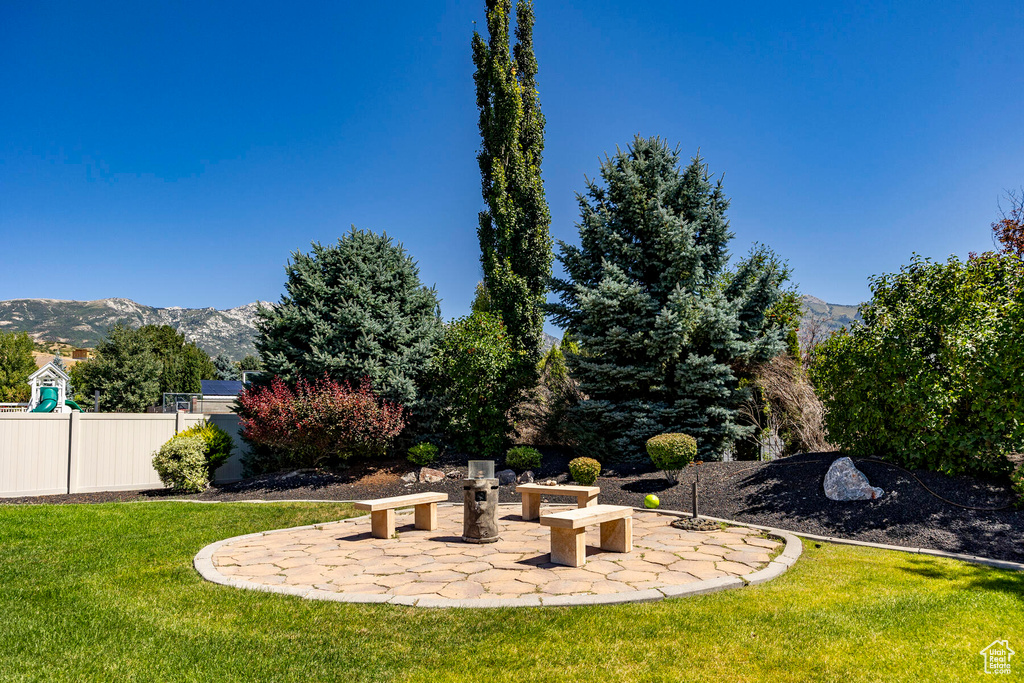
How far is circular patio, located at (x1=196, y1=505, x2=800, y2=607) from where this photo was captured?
195 inches

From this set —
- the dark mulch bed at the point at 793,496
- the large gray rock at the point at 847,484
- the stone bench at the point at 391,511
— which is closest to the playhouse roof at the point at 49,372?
the dark mulch bed at the point at 793,496

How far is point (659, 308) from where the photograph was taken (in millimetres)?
13281

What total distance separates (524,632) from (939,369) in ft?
25.1

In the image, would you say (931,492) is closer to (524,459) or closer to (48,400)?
(524,459)

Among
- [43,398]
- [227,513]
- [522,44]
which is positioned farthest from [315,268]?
[43,398]

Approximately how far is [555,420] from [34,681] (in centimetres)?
1193

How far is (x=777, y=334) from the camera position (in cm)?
1362

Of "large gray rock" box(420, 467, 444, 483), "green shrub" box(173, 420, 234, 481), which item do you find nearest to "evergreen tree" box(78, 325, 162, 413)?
"green shrub" box(173, 420, 234, 481)

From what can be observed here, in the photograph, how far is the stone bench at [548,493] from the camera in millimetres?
8422

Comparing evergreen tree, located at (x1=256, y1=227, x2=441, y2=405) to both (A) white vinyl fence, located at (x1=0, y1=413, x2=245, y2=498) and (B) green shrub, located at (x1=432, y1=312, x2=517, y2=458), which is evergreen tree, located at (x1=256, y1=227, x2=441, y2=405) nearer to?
(B) green shrub, located at (x1=432, y1=312, x2=517, y2=458)

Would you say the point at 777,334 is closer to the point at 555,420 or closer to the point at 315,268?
the point at 555,420

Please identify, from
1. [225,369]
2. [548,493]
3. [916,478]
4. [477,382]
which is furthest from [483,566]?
[225,369]

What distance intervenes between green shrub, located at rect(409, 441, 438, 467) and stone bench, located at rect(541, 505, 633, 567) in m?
7.65

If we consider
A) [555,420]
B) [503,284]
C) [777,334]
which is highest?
[503,284]
